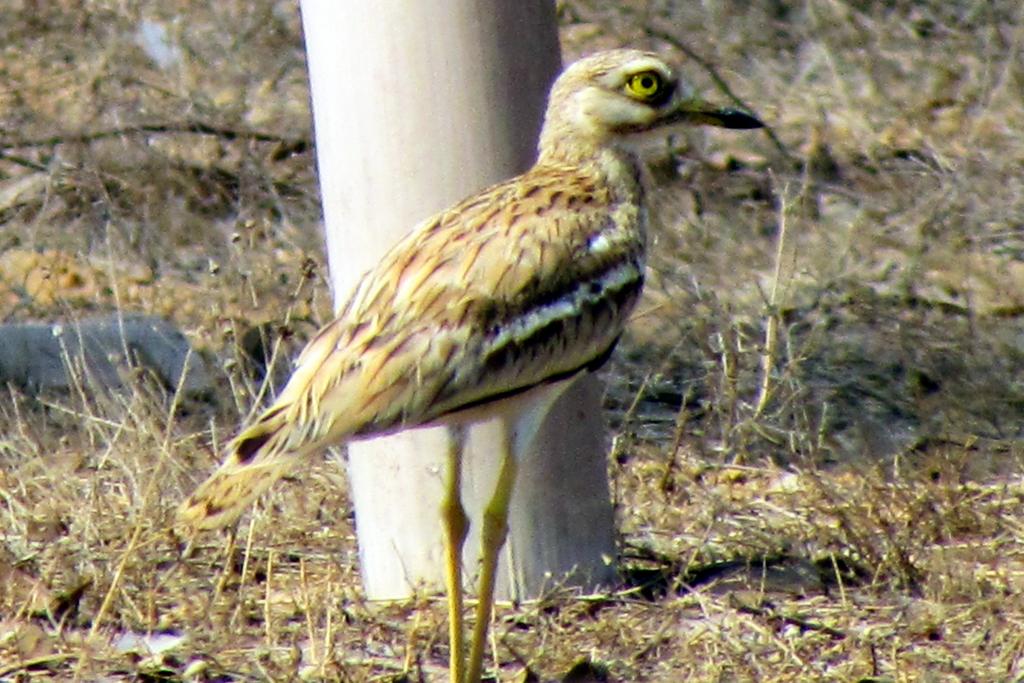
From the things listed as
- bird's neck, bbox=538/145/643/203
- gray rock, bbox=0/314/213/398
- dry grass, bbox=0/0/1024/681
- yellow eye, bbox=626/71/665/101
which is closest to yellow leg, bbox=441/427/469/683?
dry grass, bbox=0/0/1024/681

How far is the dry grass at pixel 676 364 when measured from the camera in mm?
5086

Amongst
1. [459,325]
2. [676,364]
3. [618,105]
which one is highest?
[618,105]

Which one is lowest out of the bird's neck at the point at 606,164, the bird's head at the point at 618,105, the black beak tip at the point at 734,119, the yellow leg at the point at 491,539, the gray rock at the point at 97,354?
the yellow leg at the point at 491,539

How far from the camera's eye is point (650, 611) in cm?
529

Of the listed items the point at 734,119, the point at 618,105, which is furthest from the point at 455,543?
the point at 734,119

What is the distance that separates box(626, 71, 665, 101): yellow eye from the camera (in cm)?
504

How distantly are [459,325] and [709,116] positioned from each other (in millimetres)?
1036

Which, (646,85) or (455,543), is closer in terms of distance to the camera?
(455,543)

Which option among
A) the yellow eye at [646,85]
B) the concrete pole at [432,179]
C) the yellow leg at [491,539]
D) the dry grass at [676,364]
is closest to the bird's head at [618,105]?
the yellow eye at [646,85]

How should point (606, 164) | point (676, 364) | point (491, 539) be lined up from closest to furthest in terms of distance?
point (491, 539) → point (606, 164) → point (676, 364)

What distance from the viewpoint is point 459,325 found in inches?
177

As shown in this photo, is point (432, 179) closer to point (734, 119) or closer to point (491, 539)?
point (734, 119)

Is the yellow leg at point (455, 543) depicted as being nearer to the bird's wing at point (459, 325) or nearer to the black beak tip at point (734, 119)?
the bird's wing at point (459, 325)

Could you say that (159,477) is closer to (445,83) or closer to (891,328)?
(445,83)
